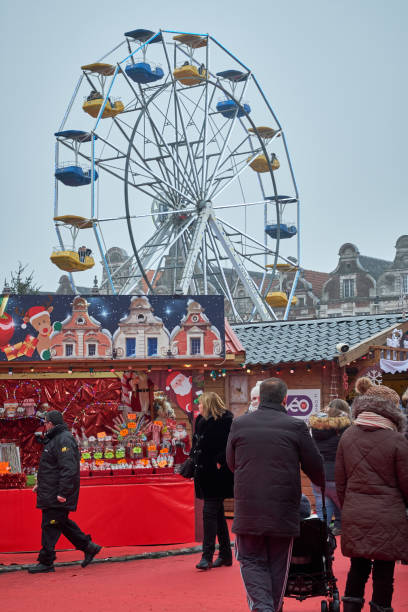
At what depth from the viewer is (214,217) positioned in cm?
2700

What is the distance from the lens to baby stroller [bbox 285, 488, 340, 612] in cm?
495

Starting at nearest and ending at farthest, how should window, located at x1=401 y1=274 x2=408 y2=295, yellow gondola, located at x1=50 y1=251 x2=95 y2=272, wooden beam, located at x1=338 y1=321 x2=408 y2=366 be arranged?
wooden beam, located at x1=338 y1=321 x2=408 y2=366
yellow gondola, located at x1=50 y1=251 x2=95 y2=272
window, located at x1=401 y1=274 x2=408 y2=295

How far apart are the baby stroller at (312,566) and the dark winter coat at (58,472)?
3.01 metres

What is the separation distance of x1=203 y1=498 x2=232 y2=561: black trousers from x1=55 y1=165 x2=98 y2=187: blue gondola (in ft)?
66.9

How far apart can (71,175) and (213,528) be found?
2062 centimetres

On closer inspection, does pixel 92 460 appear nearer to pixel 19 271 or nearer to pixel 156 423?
pixel 156 423

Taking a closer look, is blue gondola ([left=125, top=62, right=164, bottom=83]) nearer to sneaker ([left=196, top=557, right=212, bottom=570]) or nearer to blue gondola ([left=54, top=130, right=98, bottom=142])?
blue gondola ([left=54, top=130, right=98, bottom=142])

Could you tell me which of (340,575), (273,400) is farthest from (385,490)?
(340,575)

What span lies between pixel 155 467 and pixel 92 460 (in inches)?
26.0

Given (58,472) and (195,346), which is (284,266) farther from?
(58,472)

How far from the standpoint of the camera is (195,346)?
9273 mm

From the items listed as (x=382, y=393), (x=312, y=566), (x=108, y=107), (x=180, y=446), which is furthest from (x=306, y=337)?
(x=108, y=107)

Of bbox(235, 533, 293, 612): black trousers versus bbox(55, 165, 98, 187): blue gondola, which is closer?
bbox(235, 533, 293, 612): black trousers

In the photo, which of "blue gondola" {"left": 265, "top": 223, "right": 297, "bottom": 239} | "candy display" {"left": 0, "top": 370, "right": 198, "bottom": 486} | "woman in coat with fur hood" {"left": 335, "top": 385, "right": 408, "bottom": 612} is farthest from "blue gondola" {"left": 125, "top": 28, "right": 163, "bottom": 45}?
"woman in coat with fur hood" {"left": 335, "top": 385, "right": 408, "bottom": 612}
